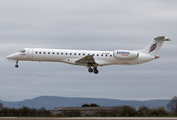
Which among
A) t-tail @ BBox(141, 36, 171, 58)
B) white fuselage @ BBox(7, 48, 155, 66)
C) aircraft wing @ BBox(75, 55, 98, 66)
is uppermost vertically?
t-tail @ BBox(141, 36, 171, 58)

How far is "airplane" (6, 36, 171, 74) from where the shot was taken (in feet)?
141

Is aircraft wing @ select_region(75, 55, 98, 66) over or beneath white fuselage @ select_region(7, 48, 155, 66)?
beneath

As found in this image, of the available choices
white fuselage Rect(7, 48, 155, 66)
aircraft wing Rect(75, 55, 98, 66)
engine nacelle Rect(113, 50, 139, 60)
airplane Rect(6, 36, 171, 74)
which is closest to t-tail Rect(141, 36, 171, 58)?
Result: airplane Rect(6, 36, 171, 74)

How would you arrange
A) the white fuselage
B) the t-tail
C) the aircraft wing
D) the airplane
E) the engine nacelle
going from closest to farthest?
the aircraft wing, the engine nacelle, the airplane, the white fuselage, the t-tail

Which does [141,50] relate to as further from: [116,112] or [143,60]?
[116,112]

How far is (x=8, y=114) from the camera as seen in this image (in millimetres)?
47438

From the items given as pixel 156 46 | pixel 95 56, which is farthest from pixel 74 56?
pixel 156 46

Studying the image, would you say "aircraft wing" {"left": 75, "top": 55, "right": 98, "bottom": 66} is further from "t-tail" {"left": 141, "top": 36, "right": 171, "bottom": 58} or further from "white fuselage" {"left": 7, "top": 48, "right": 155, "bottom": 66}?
"t-tail" {"left": 141, "top": 36, "right": 171, "bottom": 58}

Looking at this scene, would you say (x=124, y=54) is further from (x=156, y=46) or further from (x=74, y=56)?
(x=74, y=56)

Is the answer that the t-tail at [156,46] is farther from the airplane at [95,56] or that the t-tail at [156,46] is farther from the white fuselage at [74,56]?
Result: the white fuselage at [74,56]

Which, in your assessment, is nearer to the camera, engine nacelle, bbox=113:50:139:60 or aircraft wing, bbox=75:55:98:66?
aircraft wing, bbox=75:55:98:66

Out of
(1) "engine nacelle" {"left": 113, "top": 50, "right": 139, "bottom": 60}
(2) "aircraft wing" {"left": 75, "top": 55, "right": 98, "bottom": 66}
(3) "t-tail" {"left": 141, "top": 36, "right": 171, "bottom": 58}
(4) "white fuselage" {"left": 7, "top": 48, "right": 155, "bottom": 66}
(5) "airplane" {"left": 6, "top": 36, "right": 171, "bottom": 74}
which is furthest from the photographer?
(3) "t-tail" {"left": 141, "top": 36, "right": 171, "bottom": 58}

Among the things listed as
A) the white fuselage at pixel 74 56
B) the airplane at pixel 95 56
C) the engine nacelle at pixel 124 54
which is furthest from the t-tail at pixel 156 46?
the engine nacelle at pixel 124 54

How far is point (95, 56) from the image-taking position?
4356 cm
